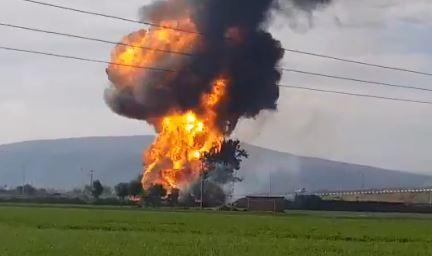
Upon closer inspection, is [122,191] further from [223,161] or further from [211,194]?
[223,161]

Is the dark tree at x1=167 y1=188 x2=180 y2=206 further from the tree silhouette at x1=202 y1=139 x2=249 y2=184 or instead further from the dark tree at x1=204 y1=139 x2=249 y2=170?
the dark tree at x1=204 y1=139 x2=249 y2=170

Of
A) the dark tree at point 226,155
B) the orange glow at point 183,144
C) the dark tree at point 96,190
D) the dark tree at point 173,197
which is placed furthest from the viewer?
the dark tree at point 96,190

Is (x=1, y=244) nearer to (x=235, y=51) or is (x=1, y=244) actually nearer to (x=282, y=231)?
(x=282, y=231)

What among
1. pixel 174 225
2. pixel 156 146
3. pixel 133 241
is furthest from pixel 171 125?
pixel 133 241

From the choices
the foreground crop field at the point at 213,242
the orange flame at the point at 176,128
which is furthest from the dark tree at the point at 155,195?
the foreground crop field at the point at 213,242

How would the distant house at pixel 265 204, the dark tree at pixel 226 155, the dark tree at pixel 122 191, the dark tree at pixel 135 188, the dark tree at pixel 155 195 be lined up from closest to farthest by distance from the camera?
the distant house at pixel 265 204 → the dark tree at pixel 155 195 → the dark tree at pixel 226 155 → the dark tree at pixel 135 188 → the dark tree at pixel 122 191

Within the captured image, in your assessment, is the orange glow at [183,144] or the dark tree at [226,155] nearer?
the orange glow at [183,144]

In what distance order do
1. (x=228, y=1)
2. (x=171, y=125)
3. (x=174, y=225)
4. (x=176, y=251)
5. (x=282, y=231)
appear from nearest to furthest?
1. (x=176, y=251)
2. (x=282, y=231)
3. (x=174, y=225)
4. (x=228, y=1)
5. (x=171, y=125)

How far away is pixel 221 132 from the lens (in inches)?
5177

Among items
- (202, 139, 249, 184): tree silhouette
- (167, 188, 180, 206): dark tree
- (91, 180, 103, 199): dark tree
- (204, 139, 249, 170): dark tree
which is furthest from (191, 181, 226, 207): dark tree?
(91, 180, 103, 199): dark tree

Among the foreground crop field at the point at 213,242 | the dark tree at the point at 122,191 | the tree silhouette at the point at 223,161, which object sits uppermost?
the tree silhouette at the point at 223,161

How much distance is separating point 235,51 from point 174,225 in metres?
65.9

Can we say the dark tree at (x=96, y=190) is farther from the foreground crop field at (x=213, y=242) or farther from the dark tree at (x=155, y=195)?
the foreground crop field at (x=213, y=242)

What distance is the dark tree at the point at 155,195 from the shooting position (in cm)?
12850
